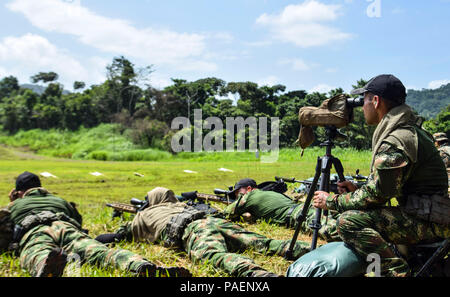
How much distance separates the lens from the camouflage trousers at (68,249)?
10.1ft

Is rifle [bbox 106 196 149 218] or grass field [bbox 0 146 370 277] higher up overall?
rifle [bbox 106 196 149 218]

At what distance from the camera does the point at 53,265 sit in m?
3.00

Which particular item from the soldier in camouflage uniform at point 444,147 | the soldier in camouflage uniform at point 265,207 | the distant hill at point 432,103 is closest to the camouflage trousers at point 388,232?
the soldier in camouflage uniform at point 265,207

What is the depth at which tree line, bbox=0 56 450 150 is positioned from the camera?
6.43 m

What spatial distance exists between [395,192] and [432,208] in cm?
25

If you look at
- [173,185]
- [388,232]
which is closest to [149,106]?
[173,185]

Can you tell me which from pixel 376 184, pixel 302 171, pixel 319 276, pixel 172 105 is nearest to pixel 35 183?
pixel 319 276

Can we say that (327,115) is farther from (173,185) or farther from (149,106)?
(149,106)

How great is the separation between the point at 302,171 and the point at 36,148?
1114 inches

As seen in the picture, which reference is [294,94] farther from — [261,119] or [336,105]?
[336,105]

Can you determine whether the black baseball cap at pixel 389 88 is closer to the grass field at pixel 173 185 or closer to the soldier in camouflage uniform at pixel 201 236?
the grass field at pixel 173 185

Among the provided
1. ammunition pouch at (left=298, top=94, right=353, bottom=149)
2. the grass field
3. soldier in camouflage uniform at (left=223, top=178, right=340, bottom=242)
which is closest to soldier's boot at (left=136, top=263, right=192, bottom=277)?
the grass field

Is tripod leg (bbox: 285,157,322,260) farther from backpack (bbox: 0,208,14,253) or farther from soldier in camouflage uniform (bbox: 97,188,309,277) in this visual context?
backpack (bbox: 0,208,14,253)
